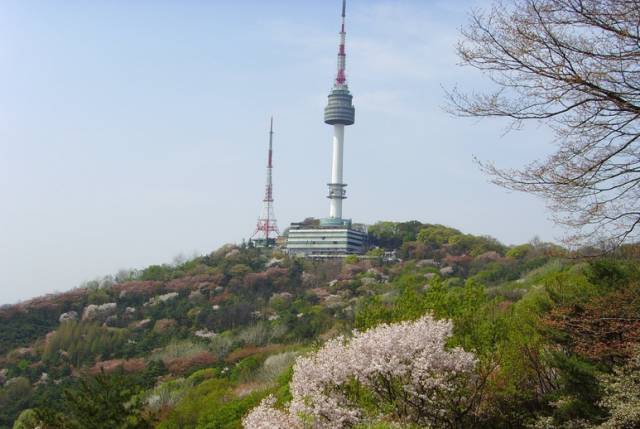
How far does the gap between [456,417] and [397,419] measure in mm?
1755

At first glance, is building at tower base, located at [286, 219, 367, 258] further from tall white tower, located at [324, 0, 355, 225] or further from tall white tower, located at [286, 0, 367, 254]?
tall white tower, located at [324, 0, 355, 225]

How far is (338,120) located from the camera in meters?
89.6

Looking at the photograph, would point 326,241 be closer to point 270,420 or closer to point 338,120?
point 338,120

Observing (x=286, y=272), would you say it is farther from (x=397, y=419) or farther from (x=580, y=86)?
(x=580, y=86)

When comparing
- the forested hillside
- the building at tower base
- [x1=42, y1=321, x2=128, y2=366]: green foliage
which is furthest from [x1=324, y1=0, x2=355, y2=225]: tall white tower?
[x1=42, y1=321, x2=128, y2=366]: green foliage

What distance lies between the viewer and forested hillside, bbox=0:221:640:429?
11.6 metres

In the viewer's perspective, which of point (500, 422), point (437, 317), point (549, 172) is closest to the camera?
point (549, 172)

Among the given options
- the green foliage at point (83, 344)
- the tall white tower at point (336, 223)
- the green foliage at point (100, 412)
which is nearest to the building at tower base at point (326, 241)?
the tall white tower at point (336, 223)

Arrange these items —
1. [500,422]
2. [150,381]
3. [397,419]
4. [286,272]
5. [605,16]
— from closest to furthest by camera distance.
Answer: [605,16], [397,419], [500,422], [150,381], [286,272]


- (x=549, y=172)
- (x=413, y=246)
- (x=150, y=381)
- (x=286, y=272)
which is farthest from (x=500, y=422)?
(x=413, y=246)

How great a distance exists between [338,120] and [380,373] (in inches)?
3120

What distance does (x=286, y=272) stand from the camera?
5675 centimetres

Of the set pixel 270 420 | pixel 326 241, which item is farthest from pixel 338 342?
pixel 326 241

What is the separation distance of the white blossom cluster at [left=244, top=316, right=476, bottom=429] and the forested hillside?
3 centimetres
